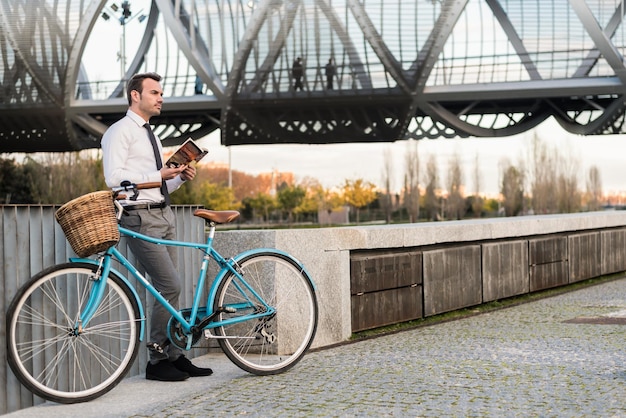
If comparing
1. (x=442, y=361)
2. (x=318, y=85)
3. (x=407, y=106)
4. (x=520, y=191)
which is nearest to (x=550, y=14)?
(x=407, y=106)

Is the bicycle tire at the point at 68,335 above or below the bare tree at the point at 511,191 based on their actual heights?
below

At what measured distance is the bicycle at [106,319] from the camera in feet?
17.3

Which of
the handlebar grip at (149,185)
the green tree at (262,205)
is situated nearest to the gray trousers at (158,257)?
the handlebar grip at (149,185)

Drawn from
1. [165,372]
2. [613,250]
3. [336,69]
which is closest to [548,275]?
[613,250]

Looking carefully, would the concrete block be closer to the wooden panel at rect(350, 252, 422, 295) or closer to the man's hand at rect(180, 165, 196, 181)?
the wooden panel at rect(350, 252, 422, 295)

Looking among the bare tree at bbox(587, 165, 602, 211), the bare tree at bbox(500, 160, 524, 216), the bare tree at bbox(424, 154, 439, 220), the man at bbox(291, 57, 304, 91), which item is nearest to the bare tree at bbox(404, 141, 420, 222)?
the bare tree at bbox(424, 154, 439, 220)

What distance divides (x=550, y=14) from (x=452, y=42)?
6.23 m

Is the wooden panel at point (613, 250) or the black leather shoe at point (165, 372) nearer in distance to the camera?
the black leather shoe at point (165, 372)

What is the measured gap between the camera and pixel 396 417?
4805 millimetres

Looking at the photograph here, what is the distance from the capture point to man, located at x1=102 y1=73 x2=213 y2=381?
563 centimetres

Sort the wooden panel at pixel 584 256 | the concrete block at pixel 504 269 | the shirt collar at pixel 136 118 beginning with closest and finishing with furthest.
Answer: the shirt collar at pixel 136 118 < the concrete block at pixel 504 269 < the wooden panel at pixel 584 256

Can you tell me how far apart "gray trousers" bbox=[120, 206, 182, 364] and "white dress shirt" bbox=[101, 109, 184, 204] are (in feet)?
0.37

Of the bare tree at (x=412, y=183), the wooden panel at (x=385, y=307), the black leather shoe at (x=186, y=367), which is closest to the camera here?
the black leather shoe at (x=186, y=367)

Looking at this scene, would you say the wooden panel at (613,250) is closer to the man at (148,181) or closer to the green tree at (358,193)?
the man at (148,181)
